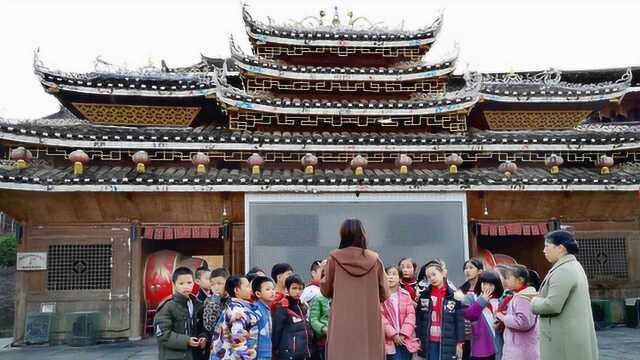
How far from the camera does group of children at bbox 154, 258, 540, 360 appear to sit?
5520mm

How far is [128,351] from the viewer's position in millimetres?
10891

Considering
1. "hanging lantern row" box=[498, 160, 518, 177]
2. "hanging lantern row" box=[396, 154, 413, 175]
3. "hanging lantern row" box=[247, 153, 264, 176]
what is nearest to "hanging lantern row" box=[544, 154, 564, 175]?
"hanging lantern row" box=[498, 160, 518, 177]

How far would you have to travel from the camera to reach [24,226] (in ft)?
40.8

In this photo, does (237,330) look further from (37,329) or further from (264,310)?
(37,329)

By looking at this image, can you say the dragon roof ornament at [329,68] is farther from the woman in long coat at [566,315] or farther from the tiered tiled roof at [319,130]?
the woman in long coat at [566,315]

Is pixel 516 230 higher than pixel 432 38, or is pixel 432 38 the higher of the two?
pixel 432 38

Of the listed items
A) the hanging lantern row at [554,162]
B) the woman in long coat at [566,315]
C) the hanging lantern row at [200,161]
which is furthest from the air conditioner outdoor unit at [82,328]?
the hanging lantern row at [554,162]

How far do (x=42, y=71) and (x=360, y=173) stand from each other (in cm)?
807

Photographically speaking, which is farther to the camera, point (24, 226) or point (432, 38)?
point (432, 38)

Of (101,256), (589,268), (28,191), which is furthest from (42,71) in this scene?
(589,268)

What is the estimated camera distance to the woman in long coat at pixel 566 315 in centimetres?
468

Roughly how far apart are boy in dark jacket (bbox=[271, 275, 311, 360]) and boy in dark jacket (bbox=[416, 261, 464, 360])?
1634 millimetres

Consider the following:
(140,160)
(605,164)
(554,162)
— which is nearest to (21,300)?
(140,160)

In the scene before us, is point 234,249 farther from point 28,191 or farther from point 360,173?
point 28,191
